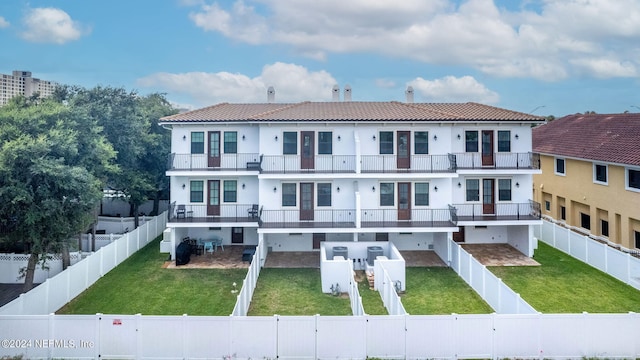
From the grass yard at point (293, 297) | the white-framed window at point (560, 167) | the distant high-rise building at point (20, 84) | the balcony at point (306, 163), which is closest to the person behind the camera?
the grass yard at point (293, 297)

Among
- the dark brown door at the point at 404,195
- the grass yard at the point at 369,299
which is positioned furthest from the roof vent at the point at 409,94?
the grass yard at the point at 369,299

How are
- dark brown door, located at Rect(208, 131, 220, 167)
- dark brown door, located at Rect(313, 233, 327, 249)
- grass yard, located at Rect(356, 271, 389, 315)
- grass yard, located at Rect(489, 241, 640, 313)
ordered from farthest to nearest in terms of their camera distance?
dark brown door, located at Rect(313, 233, 327, 249) → dark brown door, located at Rect(208, 131, 220, 167) → grass yard, located at Rect(489, 241, 640, 313) → grass yard, located at Rect(356, 271, 389, 315)

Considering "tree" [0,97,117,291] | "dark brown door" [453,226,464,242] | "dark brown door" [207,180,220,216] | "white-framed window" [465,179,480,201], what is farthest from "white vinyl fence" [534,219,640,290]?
"tree" [0,97,117,291]

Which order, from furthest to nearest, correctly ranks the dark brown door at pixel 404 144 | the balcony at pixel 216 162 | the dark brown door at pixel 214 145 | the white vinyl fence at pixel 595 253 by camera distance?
the dark brown door at pixel 214 145, the balcony at pixel 216 162, the dark brown door at pixel 404 144, the white vinyl fence at pixel 595 253

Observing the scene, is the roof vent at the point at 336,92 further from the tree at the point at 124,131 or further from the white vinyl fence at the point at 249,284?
the tree at the point at 124,131

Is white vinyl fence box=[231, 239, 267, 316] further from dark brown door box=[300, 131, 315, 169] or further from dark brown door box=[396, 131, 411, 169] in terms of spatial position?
dark brown door box=[396, 131, 411, 169]

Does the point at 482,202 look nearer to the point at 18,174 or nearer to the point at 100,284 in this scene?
the point at 100,284

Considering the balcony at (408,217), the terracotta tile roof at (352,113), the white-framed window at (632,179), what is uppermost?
the terracotta tile roof at (352,113)
